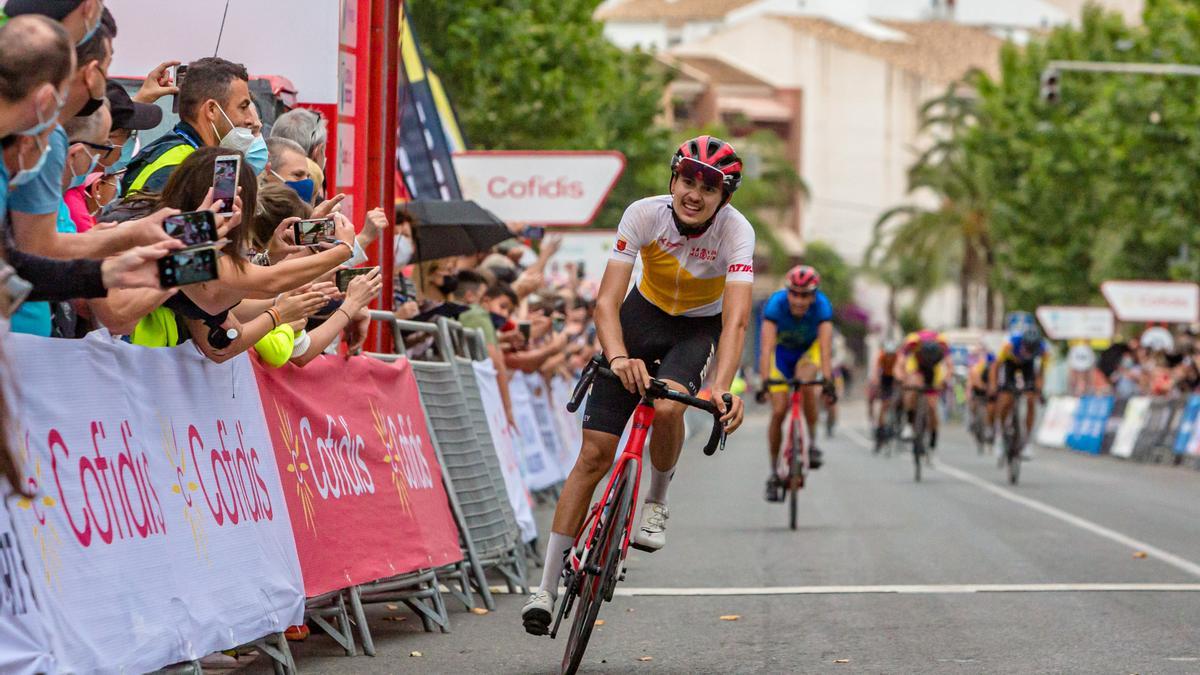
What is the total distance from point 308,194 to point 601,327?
182 centimetres

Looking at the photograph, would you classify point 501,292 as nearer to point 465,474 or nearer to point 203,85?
point 465,474

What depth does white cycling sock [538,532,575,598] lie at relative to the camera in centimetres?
756

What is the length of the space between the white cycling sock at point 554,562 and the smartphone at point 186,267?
2.73 metres

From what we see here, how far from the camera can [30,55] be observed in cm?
501

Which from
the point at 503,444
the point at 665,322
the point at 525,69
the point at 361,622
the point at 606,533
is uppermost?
the point at 525,69

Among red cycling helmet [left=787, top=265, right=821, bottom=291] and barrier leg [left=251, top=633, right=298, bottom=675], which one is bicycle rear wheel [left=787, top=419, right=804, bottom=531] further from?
barrier leg [left=251, top=633, right=298, bottom=675]

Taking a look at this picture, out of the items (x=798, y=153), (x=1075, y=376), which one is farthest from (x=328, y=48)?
(x=798, y=153)

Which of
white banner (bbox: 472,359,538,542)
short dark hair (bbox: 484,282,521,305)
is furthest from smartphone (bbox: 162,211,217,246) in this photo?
short dark hair (bbox: 484,282,521,305)

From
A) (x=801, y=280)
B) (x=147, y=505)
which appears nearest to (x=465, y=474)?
(x=147, y=505)

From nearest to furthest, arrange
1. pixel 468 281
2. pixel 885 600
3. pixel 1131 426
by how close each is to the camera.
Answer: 1. pixel 885 600
2. pixel 468 281
3. pixel 1131 426

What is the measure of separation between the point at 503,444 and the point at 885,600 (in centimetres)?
278

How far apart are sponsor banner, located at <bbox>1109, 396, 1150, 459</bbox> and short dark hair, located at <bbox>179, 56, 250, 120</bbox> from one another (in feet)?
91.2

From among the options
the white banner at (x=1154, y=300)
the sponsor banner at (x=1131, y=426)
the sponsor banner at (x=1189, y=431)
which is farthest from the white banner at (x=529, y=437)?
the white banner at (x=1154, y=300)

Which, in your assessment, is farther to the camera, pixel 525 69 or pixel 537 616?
pixel 525 69
